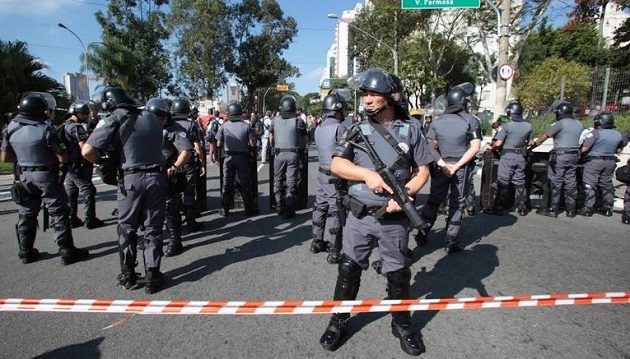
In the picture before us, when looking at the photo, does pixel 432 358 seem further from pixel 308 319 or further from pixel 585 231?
pixel 585 231

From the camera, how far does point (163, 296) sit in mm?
3605

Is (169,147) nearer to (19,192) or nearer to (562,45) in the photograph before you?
(19,192)

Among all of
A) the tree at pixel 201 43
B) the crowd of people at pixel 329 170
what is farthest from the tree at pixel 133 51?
the crowd of people at pixel 329 170

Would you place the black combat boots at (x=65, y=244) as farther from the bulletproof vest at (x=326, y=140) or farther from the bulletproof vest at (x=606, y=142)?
the bulletproof vest at (x=606, y=142)

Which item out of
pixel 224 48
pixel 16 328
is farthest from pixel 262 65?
pixel 16 328

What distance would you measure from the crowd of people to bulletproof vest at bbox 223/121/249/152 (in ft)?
0.06

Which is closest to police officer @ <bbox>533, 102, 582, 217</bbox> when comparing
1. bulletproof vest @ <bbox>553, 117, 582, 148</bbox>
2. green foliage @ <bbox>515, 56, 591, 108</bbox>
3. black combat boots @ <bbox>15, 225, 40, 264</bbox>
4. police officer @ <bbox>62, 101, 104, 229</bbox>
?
bulletproof vest @ <bbox>553, 117, 582, 148</bbox>

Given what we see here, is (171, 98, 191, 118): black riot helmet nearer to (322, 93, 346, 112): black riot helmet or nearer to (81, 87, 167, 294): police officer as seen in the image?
(81, 87, 167, 294): police officer

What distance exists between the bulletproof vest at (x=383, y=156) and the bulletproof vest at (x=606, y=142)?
5.63 metres

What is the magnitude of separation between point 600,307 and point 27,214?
595cm

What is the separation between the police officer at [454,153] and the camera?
4828mm

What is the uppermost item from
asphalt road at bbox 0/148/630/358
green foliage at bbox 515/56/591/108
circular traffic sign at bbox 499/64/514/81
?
green foliage at bbox 515/56/591/108

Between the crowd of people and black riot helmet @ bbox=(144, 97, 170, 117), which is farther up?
black riot helmet @ bbox=(144, 97, 170, 117)

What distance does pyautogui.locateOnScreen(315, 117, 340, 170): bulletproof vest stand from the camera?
181 inches
